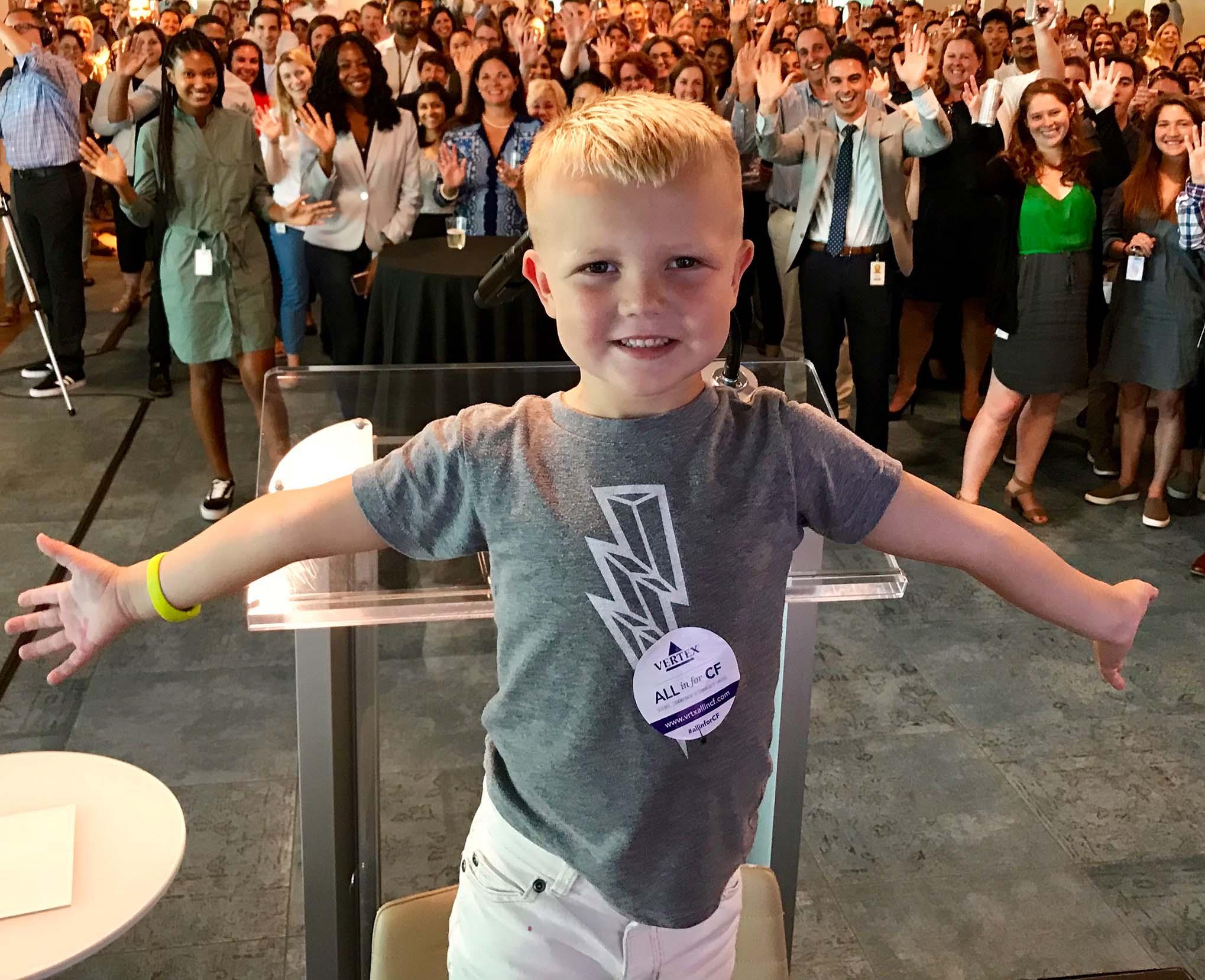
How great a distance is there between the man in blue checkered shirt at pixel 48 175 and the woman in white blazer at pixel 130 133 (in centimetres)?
16

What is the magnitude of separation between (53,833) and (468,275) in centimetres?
223

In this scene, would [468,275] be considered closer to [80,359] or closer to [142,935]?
[142,935]

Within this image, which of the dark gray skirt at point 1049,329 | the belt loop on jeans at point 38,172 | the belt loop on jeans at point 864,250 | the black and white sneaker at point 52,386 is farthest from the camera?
the black and white sneaker at point 52,386

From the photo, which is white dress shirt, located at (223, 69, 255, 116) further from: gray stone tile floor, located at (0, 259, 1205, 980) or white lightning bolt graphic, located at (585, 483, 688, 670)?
white lightning bolt graphic, located at (585, 483, 688, 670)

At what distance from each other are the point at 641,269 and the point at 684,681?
346mm

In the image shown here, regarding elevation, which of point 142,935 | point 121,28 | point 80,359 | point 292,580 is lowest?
point 142,935

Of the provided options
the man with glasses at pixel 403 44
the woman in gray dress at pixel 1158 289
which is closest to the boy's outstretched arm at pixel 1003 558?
the woman in gray dress at pixel 1158 289

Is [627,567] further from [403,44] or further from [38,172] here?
[403,44]

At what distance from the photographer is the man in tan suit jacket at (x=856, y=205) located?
410cm

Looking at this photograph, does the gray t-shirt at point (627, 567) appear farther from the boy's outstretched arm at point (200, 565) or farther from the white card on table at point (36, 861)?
the white card on table at point (36, 861)

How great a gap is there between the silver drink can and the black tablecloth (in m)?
2.31

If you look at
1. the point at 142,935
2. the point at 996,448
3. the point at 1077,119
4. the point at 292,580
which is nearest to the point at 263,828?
the point at 142,935

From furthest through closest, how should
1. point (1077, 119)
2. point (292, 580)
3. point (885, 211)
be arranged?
point (885, 211)
point (1077, 119)
point (292, 580)

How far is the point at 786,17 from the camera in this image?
874 centimetres
